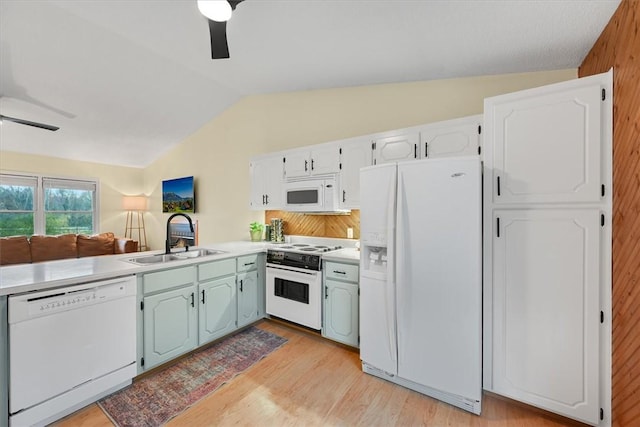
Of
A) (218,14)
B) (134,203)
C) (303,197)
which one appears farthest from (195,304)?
(134,203)

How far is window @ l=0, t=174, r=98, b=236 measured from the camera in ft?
15.3

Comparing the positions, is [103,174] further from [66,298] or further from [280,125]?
[66,298]

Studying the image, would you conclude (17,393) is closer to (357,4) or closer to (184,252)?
(184,252)

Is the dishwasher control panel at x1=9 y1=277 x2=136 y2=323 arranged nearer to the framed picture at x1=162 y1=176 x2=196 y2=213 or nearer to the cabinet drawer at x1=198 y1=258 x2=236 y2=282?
the cabinet drawer at x1=198 y1=258 x2=236 y2=282

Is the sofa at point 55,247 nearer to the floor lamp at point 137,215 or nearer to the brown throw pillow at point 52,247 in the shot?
the brown throw pillow at point 52,247

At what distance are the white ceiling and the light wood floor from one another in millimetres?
2532

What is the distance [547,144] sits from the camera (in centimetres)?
168

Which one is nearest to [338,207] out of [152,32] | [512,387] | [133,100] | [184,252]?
[184,252]

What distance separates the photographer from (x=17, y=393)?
1507 mm

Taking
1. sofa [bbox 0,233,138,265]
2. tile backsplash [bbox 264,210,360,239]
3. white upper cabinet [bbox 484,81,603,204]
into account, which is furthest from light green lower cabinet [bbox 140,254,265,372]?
sofa [bbox 0,233,138,265]

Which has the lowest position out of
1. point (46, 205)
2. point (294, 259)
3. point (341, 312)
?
point (341, 312)

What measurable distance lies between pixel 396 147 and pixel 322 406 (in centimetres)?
222

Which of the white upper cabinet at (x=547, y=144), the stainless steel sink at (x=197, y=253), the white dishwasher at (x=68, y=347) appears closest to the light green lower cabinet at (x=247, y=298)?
the stainless steel sink at (x=197, y=253)

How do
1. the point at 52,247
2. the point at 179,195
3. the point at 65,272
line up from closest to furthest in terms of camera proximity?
the point at 65,272
the point at 52,247
the point at 179,195
